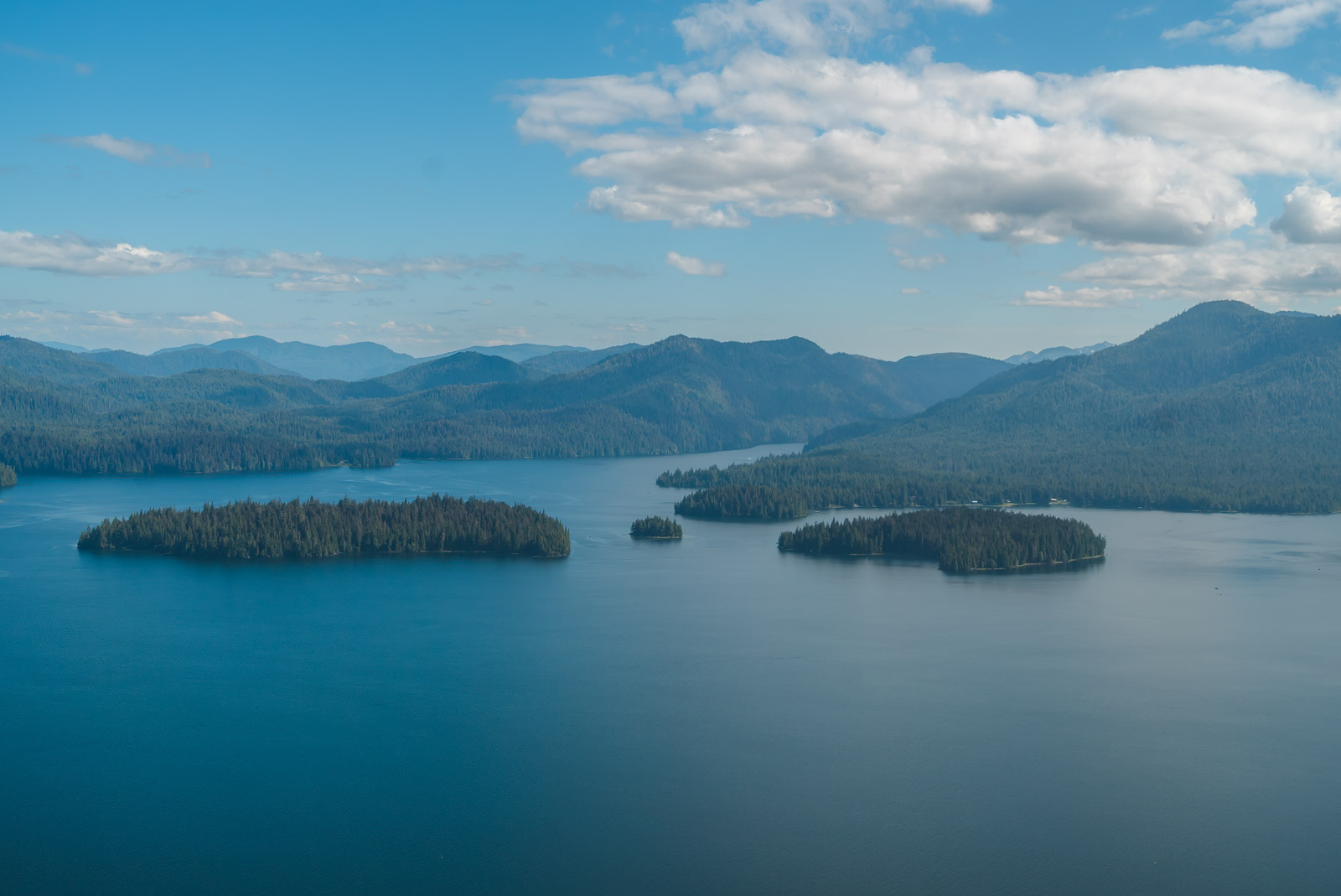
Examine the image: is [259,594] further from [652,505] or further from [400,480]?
[400,480]

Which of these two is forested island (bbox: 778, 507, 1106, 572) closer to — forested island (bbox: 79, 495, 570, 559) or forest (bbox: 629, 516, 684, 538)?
forest (bbox: 629, 516, 684, 538)

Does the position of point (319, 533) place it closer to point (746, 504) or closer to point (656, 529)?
point (656, 529)

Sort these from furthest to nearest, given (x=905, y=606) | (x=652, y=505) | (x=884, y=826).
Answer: (x=652, y=505) → (x=905, y=606) → (x=884, y=826)

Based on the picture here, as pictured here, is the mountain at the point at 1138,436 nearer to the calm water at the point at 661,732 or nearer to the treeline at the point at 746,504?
the treeline at the point at 746,504

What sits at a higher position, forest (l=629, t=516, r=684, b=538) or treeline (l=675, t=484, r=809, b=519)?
treeline (l=675, t=484, r=809, b=519)

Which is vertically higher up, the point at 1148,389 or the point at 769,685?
the point at 1148,389

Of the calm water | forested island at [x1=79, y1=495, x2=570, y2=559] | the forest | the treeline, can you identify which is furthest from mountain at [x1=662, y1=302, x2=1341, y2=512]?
the calm water

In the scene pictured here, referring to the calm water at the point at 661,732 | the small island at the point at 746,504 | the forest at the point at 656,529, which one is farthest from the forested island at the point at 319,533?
the small island at the point at 746,504

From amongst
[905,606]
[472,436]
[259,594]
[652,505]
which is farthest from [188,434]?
[905,606]
